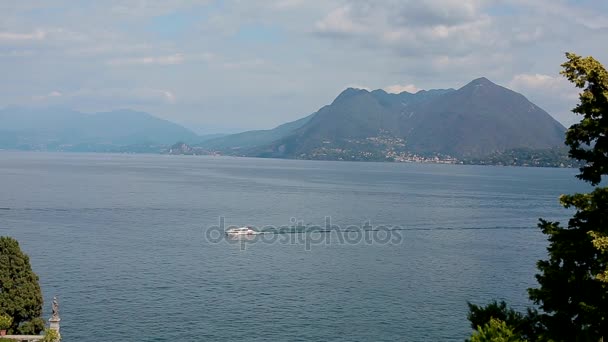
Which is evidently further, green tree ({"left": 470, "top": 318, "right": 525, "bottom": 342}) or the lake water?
the lake water

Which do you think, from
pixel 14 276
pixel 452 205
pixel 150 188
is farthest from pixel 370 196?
pixel 14 276

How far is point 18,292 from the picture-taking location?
128 feet

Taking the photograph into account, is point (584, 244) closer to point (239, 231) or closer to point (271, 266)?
point (271, 266)

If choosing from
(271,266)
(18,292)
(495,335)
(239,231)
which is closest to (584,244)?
(495,335)

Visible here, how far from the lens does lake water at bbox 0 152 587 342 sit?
51031mm

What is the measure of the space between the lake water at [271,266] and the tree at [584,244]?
30.5 meters

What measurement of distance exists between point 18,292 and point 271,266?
124 ft

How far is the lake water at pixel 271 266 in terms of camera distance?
2009 inches

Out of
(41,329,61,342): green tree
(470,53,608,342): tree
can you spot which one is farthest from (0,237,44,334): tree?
(470,53,608,342): tree

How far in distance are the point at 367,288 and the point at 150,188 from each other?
4970 inches

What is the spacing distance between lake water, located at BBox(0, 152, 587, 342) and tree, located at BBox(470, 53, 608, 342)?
3051cm

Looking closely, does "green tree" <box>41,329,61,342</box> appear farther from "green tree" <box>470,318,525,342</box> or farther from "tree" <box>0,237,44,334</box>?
"green tree" <box>470,318,525,342</box>

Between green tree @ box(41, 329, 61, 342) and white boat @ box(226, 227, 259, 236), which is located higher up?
green tree @ box(41, 329, 61, 342)

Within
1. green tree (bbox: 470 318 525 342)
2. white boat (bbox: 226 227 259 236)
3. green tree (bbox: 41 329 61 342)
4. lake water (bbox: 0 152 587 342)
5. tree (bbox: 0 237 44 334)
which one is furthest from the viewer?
white boat (bbox: 226 227 259 236)
